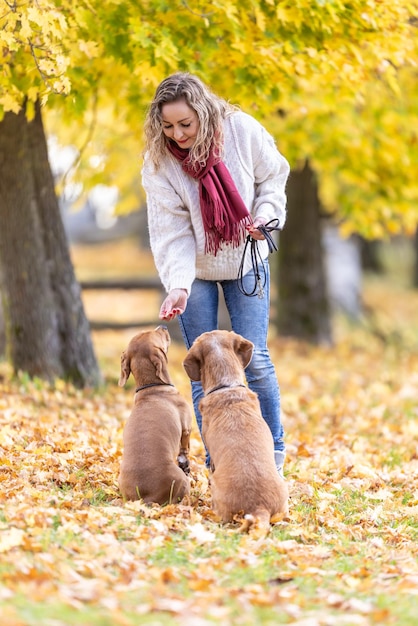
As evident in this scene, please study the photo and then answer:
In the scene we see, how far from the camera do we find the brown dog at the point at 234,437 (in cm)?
463

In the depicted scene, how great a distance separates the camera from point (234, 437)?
4.75 m

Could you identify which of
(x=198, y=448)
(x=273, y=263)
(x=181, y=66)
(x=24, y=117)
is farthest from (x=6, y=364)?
(x=273, y=263)


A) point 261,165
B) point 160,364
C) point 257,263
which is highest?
point 261,165

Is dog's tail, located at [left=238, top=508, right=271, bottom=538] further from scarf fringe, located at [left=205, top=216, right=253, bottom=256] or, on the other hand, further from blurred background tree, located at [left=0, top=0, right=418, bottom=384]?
blurred background tree, located at [left=0, top=0, right=418, bottom=384]

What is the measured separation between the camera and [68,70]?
273 inches

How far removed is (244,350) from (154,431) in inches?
28.0

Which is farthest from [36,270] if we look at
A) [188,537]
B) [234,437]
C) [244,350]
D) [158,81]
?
[188,537]

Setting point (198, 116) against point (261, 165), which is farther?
point (261, 165)

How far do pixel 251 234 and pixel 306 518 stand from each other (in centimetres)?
173

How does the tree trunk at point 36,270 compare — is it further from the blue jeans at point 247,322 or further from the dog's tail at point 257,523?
the dog's tail at point 257,523

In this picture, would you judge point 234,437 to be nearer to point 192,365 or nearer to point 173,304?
point 192,365

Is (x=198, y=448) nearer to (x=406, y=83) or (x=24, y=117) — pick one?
(x=24, y=117)

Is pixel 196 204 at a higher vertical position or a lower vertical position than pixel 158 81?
lower

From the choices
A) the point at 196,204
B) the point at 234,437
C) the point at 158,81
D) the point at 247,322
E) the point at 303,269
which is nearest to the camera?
the point at 234,437
